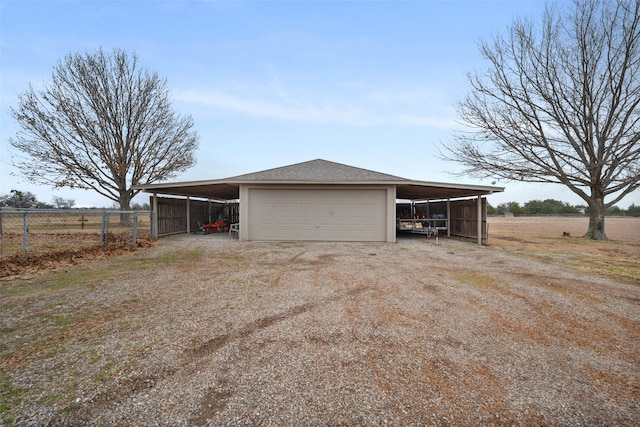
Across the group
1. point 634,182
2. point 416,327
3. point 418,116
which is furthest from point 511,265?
point 634,182

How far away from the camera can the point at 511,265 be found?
6.98 metres

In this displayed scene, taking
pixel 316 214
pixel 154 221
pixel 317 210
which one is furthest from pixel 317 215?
pixel 154 221

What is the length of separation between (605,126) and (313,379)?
1818 cm

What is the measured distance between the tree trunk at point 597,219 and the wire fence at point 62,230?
19798 millimetres

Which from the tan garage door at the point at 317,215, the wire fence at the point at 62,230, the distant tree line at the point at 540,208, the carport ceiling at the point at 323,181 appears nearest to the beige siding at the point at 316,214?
the tan garage door at the point at 317,215

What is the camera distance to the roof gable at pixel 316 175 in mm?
10812

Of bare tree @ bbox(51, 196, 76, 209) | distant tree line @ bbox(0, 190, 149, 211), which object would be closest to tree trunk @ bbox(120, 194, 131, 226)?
distant tree line @ bbox(0, 190, 149, 211)

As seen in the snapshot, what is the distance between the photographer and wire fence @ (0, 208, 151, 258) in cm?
721

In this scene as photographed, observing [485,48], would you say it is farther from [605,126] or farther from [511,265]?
[511,265]

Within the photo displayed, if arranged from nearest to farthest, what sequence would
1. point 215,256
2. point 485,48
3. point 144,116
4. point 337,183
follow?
1. point 215,256
2. point 337,183
3. point 485,48
4. point 144,116

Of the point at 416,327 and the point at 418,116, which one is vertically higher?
the point at 418,116

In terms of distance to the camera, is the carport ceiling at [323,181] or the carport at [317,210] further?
the carport at [317,210]

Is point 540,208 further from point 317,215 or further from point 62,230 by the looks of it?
point 62,230

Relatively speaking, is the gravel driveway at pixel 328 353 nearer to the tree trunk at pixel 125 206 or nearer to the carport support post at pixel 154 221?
the carport support post at pixel 154 221
